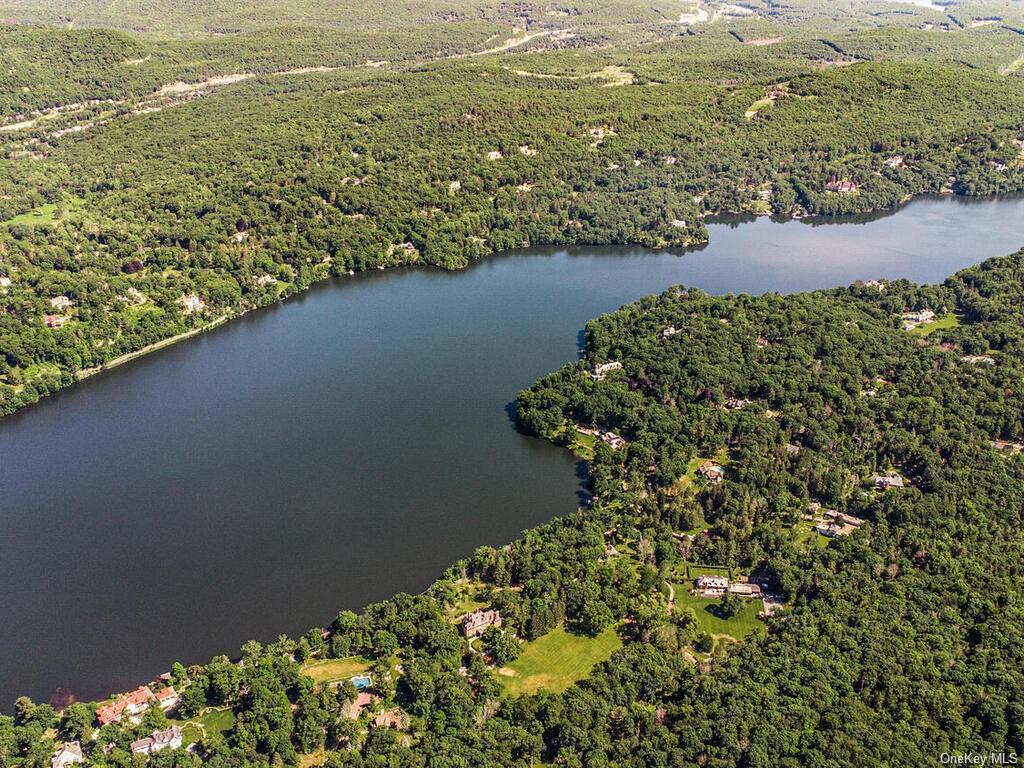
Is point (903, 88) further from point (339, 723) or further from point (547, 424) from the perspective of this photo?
point (339, 723)

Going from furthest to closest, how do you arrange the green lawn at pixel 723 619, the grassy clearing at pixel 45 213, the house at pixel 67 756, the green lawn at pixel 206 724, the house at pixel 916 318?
the grassy clearing at pixel 45 213 → the house at pixel 916 318 → the green lawn at pixel 723 619 → the green lawn at pixel 206 724 → the house at pixel 67 756

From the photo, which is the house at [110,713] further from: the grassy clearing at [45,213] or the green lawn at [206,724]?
the grassy clearing at [45,213]

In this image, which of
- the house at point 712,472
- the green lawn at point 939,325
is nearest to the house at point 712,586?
the house at point 712,472

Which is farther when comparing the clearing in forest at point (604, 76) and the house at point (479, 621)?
the clearing in forest at point (604, 76)

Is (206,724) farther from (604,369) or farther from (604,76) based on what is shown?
(604,76)

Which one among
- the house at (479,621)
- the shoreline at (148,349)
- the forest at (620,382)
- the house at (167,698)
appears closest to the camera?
the forest at (620,382)

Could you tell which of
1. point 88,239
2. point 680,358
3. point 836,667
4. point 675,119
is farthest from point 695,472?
point 675,119

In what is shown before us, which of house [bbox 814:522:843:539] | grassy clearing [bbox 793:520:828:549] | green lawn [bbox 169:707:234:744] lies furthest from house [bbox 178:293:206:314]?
house [bbox 814:522:843:539]

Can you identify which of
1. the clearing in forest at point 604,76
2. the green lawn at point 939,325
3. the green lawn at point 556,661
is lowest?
the green lawn at point 556,661
